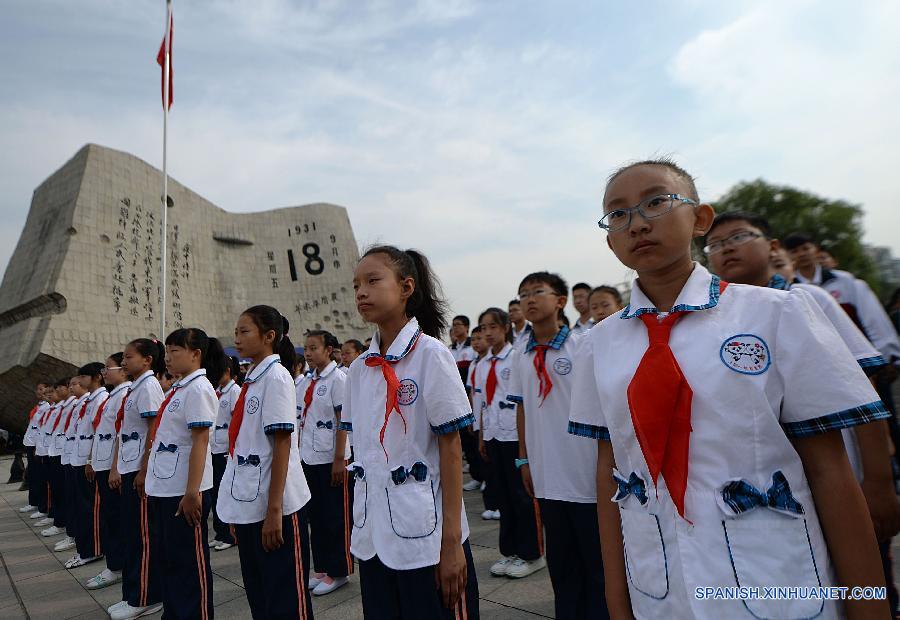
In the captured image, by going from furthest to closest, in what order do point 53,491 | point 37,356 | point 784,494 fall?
1. point 37,356
2. point 53,491
3. point 784,494

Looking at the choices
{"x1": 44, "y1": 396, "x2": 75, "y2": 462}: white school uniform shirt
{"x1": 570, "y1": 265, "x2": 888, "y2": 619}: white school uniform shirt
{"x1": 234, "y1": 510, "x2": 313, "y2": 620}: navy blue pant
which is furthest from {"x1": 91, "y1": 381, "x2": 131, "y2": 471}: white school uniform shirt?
{"x1": 570, "y1": 265, "x2": 888, "y2": 619}: white school uniform shirt

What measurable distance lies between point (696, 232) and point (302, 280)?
1924 centimetres

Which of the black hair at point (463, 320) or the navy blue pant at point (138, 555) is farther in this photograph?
the black hair at point (463, 320)

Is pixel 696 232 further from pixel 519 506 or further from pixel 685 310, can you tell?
pixel 519 506

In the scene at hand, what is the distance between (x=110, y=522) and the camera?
462 cm

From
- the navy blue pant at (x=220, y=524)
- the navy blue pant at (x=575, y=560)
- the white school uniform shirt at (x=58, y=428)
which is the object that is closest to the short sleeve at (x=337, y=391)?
the navy blue pant at (x=220, y=524)

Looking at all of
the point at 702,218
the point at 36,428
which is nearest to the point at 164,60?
the point at 36,428

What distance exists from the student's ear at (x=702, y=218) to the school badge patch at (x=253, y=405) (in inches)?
91.4

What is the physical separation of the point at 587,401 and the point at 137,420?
3810 mm

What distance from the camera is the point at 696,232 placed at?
1302mm

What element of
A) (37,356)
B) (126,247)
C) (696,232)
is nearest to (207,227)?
(126,247)

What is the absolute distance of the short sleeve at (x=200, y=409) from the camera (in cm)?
315

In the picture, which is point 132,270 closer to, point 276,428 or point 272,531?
point 276,428

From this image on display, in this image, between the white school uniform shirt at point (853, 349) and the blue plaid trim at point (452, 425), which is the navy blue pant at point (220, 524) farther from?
the white school uniform shirt at point (853, 349)
